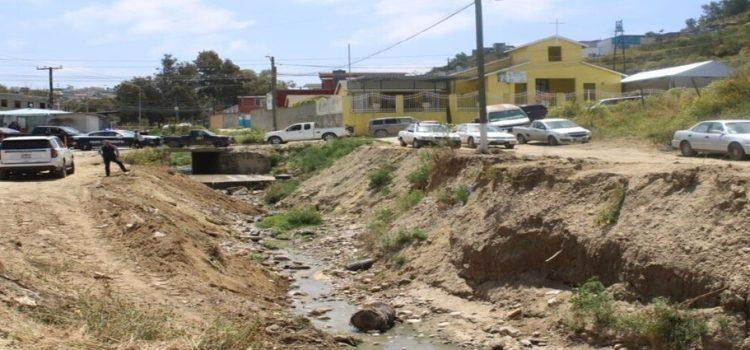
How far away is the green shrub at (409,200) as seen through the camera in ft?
77.2

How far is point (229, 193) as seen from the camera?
138 feet

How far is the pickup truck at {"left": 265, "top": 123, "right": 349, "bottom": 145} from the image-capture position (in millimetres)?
53875

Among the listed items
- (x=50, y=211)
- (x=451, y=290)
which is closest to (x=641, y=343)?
(x=451, y=290)

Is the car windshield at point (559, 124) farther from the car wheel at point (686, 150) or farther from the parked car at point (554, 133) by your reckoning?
the car wheel at point (686, 150)

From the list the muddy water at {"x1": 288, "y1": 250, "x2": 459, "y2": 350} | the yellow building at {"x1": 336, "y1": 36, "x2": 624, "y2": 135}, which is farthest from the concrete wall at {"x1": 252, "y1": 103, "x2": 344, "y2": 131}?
the muddy water at {"x1": 288, "y1": 250, "x2": 459, "y2": 350}

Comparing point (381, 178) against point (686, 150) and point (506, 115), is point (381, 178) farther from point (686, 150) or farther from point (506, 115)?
point (506, 115)

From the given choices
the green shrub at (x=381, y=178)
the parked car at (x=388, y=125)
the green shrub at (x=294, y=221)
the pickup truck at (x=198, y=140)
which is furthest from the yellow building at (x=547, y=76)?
the green shrub at (x=294, y=221)

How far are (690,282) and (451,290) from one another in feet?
18.9

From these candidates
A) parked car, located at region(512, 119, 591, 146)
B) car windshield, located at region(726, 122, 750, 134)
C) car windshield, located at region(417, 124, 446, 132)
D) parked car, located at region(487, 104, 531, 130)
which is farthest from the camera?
parked car, located at region(487, 104, 531, 130)

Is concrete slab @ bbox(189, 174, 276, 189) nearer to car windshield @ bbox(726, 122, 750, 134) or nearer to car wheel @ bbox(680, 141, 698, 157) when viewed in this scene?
car wheel @ bbox(680, 141, 698, 157)

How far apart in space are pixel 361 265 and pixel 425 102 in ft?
135

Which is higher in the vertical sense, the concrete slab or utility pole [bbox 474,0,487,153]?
utility pole [bbox 474,0,487,153]

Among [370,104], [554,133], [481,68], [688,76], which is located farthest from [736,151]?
[688,76]

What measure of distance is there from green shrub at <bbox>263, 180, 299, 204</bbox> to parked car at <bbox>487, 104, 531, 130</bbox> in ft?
39.4
